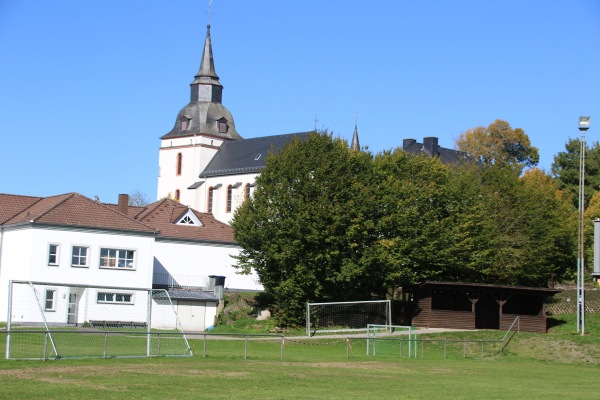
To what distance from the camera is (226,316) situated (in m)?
56.9

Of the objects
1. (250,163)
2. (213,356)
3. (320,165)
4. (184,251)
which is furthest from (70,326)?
(250,163)

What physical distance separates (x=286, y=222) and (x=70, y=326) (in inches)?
703

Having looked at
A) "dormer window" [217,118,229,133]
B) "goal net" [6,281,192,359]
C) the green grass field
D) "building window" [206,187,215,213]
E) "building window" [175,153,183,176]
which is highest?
"dormer window" [217,118,229,133]

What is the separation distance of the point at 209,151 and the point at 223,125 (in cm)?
393

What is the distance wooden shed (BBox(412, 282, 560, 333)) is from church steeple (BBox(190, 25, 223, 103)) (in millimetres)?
65140

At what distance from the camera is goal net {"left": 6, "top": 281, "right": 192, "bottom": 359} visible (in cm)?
3088

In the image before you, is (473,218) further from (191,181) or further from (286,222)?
(191,181)

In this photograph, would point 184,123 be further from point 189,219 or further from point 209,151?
point 189,219

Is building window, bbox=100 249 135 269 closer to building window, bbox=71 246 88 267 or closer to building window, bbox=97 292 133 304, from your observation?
building window, bbox=71 246 88 267

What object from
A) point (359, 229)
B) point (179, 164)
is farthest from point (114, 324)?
point (179, 164)

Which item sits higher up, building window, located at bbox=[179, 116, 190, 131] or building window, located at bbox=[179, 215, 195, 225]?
building window, located at bbox=[179, 116, 190, 131]

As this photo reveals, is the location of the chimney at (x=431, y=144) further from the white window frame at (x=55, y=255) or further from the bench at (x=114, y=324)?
the bench at (x=114, y=324)

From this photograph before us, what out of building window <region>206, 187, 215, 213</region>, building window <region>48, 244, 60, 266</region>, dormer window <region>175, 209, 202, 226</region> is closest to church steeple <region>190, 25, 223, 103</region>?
building window <region>206, 187, 215, 213</region>

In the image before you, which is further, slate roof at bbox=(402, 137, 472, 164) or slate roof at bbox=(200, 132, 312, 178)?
slate roof at bbox=(402, 137, 472, 164)
